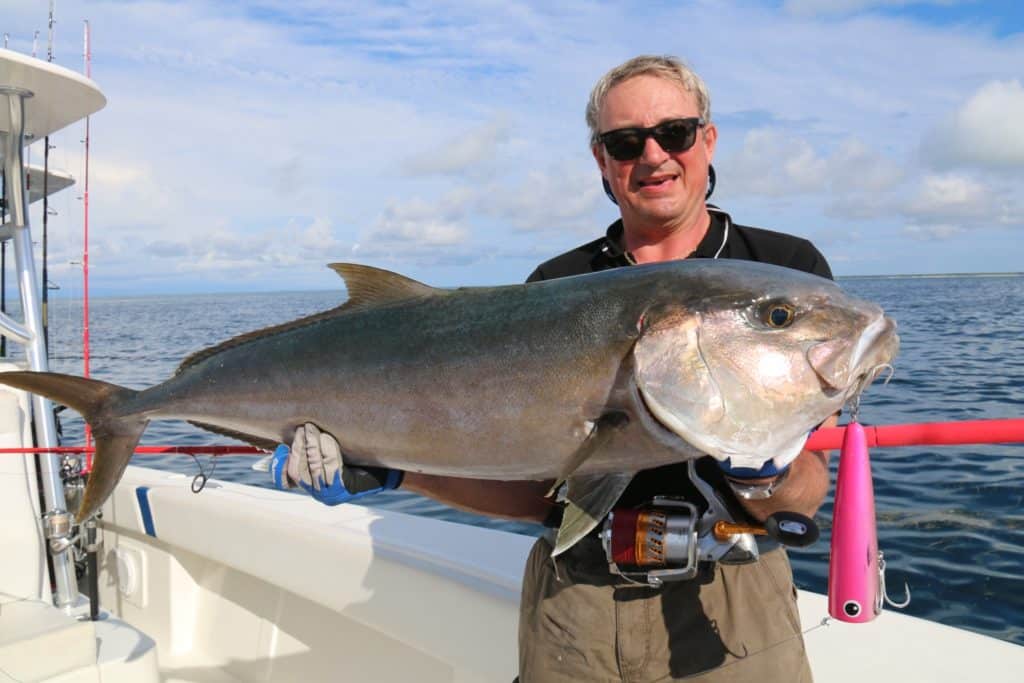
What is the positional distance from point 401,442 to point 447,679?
1.96m

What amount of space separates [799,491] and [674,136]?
117 centimetres

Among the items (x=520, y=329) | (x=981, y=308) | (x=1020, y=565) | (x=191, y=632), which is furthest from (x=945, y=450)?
(x=981, y=308)

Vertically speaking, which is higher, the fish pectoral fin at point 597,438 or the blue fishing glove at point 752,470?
the fish pectoral fin at point 597,438

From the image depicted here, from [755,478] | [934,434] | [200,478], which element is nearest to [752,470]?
[755,478]

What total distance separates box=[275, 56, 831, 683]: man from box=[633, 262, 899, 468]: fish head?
8.4 inches

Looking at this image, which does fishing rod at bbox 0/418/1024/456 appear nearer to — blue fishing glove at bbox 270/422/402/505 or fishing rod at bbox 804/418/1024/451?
fishing rod at bbox 804/418/1024/451

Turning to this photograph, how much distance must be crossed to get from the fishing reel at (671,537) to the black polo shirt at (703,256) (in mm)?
71

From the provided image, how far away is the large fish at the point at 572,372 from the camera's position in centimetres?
189

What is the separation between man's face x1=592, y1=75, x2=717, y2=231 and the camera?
2535 millimetres

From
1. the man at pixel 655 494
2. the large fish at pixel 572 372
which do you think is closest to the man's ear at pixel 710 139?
the man at pixel 655 494

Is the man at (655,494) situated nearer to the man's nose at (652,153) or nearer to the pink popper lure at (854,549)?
the man's nose at (652,153)

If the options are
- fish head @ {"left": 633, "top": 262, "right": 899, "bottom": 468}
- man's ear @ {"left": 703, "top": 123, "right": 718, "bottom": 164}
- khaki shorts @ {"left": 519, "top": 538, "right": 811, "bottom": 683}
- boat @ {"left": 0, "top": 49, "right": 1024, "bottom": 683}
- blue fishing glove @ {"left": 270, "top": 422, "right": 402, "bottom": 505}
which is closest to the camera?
fish head @ {"left": 633, "top": 262, "right": 899, "bottom": 468}

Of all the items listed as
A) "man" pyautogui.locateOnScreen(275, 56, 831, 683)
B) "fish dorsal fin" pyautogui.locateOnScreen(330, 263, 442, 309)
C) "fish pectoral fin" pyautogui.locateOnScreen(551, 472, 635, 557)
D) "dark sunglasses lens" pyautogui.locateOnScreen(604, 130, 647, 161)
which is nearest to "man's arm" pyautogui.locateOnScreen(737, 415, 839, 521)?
"man" pyautogui.locateOnScreen(275, 56, 831, 683)

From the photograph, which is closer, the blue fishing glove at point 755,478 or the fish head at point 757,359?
the fish head at point 757,359
